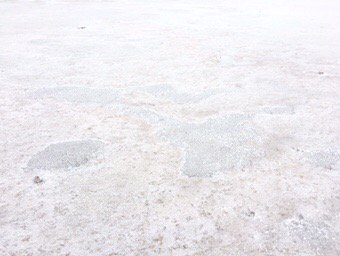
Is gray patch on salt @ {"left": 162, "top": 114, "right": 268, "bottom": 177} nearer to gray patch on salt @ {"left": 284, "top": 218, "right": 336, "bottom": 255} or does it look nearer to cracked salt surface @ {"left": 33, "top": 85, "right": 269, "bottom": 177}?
cracked salt surface @ {"left": 33, "top": 85, "right": 269, "bottom": 177}

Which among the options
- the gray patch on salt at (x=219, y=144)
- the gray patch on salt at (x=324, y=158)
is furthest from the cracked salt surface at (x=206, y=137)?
the gray patch on salt at (x=324, y=158)

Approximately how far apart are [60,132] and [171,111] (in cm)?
114

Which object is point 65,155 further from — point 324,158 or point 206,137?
point 324,158

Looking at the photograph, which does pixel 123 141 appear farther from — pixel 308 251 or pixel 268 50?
pixel 268 50

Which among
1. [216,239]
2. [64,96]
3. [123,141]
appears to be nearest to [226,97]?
[123,141]

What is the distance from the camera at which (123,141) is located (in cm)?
315

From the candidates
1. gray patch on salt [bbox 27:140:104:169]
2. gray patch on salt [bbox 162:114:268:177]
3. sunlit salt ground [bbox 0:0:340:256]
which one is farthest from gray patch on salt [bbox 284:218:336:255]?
gray patch on salt [bbox 27:140:104:169]

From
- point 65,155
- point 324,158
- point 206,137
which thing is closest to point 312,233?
point 324,158

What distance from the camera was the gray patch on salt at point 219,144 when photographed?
2.81m

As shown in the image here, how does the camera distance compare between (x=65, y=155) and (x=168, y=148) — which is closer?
(x=65, y=155)

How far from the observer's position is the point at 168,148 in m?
3.05

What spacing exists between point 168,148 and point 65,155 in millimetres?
841

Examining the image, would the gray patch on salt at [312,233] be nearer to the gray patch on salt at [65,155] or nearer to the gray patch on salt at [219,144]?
the gray patch on salt at [219,144]

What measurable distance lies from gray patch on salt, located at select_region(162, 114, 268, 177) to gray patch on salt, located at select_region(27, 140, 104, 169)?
0.68 metres
